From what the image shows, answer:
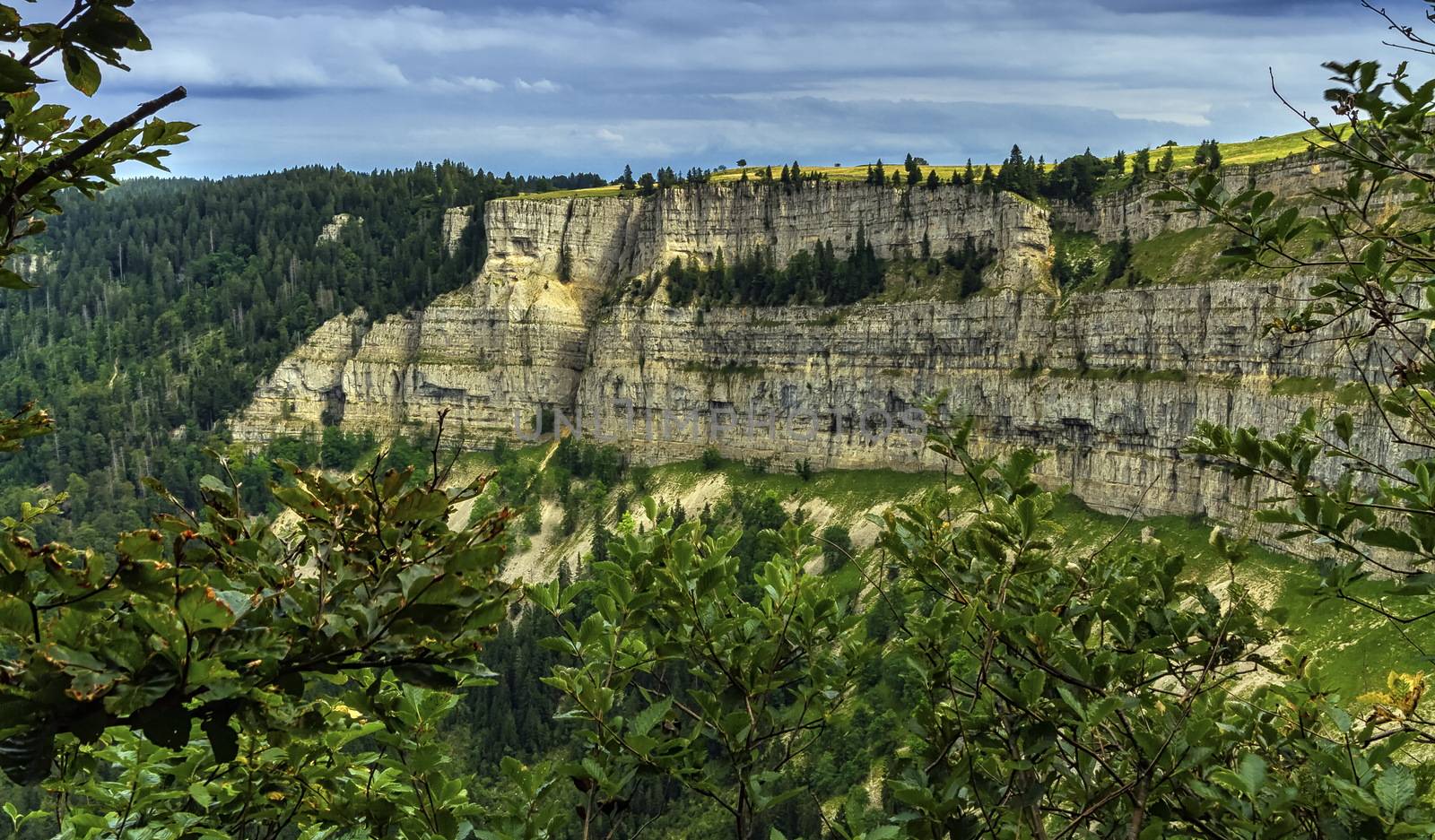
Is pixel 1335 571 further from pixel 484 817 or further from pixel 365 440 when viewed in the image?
pixel 365 440

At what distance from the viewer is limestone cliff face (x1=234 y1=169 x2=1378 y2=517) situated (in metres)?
95.7

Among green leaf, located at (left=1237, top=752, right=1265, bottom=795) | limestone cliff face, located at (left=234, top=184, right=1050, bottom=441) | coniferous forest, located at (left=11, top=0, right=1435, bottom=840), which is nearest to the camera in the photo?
coniferous forest, located at (left=11, top=0, right=1435, bottom=840)

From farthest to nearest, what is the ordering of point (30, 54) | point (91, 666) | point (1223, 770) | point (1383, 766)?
point (1383, 766) < point (1223, 770) < point (30, 54) < point (91, 666)

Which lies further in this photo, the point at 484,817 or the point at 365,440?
the point at 365,440

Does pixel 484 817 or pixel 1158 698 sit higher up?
pixel 1158 698

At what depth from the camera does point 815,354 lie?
445 ft

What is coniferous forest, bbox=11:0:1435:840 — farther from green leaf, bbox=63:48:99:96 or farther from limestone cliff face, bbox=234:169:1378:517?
limestone cliff face, bbox=234:169:1378:517

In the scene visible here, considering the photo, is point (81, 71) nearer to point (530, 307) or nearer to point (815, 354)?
point (815, 354)

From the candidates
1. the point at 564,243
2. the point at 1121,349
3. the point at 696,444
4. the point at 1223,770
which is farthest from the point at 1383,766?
the point at 564,243

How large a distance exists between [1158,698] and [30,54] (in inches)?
350

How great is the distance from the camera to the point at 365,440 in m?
170

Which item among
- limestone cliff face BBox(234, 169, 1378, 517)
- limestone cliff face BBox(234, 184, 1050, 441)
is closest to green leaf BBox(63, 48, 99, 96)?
limestone cliff face BBox(234, 169, 1378, 517)

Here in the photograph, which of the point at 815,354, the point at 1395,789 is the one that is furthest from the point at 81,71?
the point at 815,354

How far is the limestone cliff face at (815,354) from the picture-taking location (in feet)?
314
